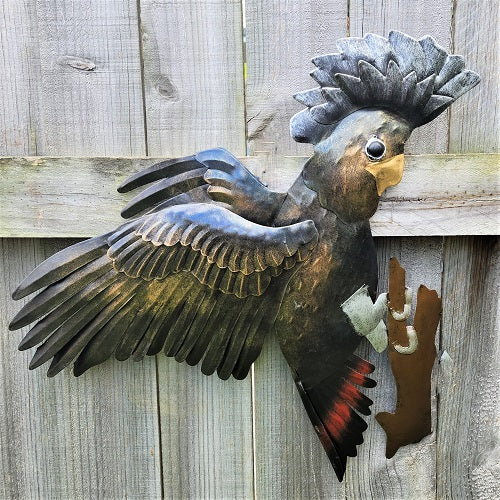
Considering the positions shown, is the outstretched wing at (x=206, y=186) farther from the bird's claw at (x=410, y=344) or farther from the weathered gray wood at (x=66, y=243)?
the bird's claw at (x=410, y=344)

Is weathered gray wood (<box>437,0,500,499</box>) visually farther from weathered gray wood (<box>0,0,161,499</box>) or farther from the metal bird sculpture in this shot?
weathered gray wood (<box>0,0,161,499</box>)

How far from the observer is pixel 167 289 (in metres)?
0.69

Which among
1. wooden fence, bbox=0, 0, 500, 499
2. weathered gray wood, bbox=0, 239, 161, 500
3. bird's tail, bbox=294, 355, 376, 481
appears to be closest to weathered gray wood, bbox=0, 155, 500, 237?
wooden fence, bbox=0, 0, 500, 499

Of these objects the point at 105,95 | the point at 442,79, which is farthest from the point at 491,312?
the point at 105,95

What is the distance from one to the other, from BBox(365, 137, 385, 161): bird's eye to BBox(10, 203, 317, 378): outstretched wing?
0.38 feet

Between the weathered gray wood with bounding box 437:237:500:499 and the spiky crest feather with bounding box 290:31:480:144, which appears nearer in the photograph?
the spiky crest feather with bounding box 290:31:480:144

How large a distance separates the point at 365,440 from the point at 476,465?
0.61 ft

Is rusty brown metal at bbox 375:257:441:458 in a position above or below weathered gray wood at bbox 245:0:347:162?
below

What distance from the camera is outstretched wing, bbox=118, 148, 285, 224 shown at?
0.68 m

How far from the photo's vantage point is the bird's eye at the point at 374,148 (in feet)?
2.17

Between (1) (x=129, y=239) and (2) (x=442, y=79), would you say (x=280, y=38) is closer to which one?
(2) (x=442, y=79)

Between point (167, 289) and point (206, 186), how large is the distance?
5.7 inches

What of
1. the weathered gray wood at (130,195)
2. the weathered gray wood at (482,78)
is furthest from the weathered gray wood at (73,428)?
the weathered gray wood at (482,78)

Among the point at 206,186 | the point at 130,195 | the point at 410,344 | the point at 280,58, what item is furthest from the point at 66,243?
the point at 410,344
